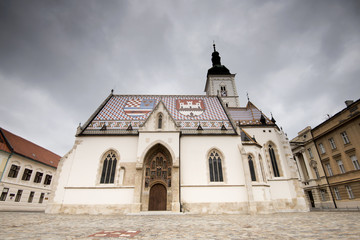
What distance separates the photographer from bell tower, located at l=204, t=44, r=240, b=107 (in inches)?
1371

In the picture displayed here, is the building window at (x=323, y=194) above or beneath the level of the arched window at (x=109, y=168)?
beneath

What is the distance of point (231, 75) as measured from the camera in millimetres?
37750

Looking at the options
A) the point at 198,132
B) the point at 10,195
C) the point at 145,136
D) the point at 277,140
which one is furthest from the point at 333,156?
the point at 10,195

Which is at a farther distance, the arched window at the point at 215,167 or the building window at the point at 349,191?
the building window at the point at 349,191

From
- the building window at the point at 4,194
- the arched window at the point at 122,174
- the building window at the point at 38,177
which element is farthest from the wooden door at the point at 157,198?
the building window at the point at 38,177

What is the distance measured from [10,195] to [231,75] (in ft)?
134

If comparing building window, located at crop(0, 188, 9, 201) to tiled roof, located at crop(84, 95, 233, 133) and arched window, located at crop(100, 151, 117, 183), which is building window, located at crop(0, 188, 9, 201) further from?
arched window, located at crop(100, 151, 117, 183)

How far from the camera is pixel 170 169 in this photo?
666 inches

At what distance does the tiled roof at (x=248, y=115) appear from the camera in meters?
23.6

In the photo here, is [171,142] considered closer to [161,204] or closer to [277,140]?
[161,204]

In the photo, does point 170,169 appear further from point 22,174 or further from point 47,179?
point 47,179

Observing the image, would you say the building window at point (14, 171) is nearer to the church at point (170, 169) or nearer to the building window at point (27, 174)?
the building window at point (27, 174)

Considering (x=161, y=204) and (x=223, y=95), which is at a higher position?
(x=223, y=95)

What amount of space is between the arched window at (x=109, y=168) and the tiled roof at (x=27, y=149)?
592 inches
